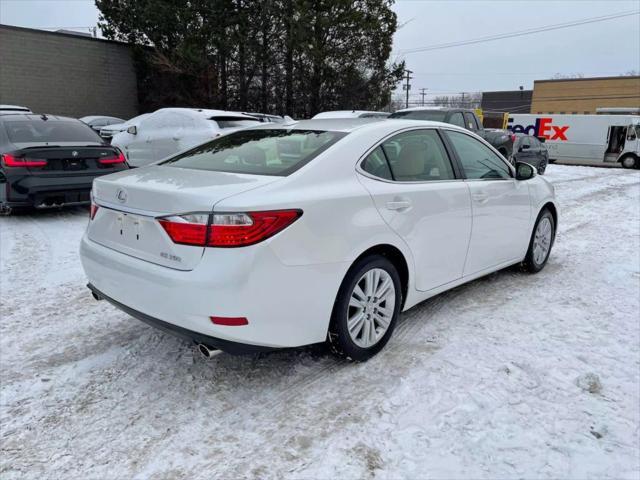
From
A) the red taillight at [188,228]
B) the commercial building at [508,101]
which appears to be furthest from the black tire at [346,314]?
the commercial building at [508,101]

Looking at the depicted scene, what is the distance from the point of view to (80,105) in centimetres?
2539

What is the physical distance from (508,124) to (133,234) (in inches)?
1125

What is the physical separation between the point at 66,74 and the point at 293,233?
86.5 feet

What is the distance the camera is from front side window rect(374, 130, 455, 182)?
347 centimetres

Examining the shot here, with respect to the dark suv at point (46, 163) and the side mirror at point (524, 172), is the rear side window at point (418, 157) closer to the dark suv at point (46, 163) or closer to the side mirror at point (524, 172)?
the side mirror at point (524, 172)

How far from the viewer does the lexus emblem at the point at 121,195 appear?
116 inches

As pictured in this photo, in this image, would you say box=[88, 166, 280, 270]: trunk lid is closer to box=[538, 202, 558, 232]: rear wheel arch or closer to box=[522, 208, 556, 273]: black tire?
box=[522, 208, 556, 273]: black tire

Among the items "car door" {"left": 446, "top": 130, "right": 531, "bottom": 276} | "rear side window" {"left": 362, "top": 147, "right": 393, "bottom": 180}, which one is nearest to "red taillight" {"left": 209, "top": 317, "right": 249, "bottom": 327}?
"rear side window" {"left": 362, "top": 147, "right": 393, "bottom": 180}

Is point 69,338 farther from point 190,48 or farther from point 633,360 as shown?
point 190,48

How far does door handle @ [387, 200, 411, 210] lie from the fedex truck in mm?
23505

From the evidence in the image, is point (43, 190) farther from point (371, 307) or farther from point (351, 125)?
point (371, 307)

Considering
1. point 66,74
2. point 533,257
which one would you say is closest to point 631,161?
point 533,257

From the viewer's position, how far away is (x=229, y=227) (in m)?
2.51

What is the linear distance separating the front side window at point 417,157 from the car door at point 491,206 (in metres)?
0.21
